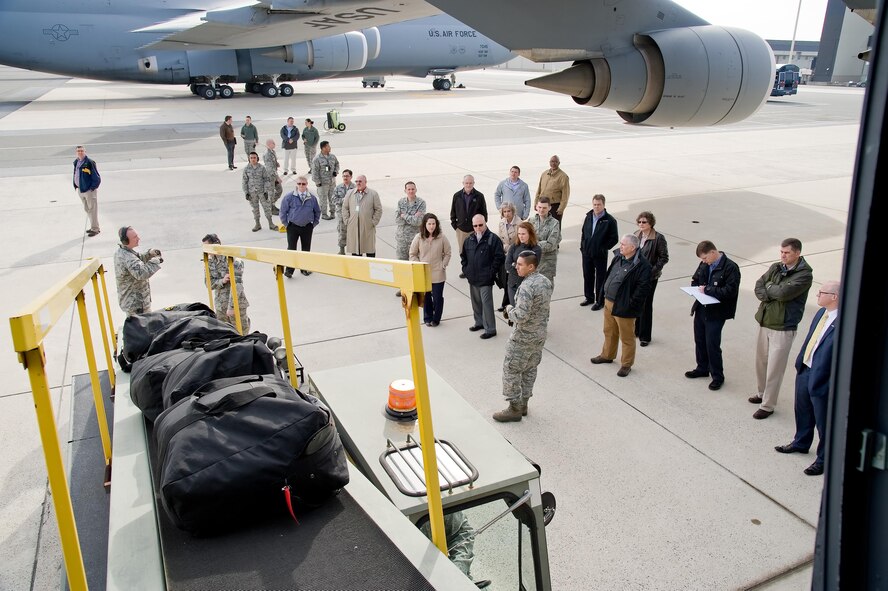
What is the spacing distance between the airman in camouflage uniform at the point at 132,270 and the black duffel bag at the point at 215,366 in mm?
4384

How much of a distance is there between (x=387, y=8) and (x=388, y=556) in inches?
566

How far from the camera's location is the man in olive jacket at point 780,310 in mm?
6004

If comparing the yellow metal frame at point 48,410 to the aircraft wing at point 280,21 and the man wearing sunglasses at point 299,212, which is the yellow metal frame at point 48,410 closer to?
the man wearing sunglasses at point 299,212

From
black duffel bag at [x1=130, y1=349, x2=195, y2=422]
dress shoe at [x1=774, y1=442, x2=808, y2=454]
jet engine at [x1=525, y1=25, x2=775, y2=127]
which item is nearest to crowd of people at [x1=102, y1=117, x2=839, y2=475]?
dress shoe at [x1=774, y1=442, x2=808, y2=454]

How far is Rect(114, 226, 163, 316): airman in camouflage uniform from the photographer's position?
6973 mm

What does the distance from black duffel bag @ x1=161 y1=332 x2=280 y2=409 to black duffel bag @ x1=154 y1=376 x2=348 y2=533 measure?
31 cm

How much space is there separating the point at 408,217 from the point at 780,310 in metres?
5.26

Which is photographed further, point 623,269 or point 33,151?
point 33,151

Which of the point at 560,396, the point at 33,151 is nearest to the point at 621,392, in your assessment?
the point at 560,396

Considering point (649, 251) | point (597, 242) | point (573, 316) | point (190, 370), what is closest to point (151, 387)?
point (190, 370)

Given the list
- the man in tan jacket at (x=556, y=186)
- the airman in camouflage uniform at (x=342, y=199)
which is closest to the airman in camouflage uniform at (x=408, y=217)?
the airman in camouflage uniform at (x=342, y=199)

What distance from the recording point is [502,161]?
20.1m

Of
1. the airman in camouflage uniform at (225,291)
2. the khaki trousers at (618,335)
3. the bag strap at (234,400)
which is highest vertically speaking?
the bag strap at (234,400)

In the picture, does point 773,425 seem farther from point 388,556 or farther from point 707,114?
point 707,114
